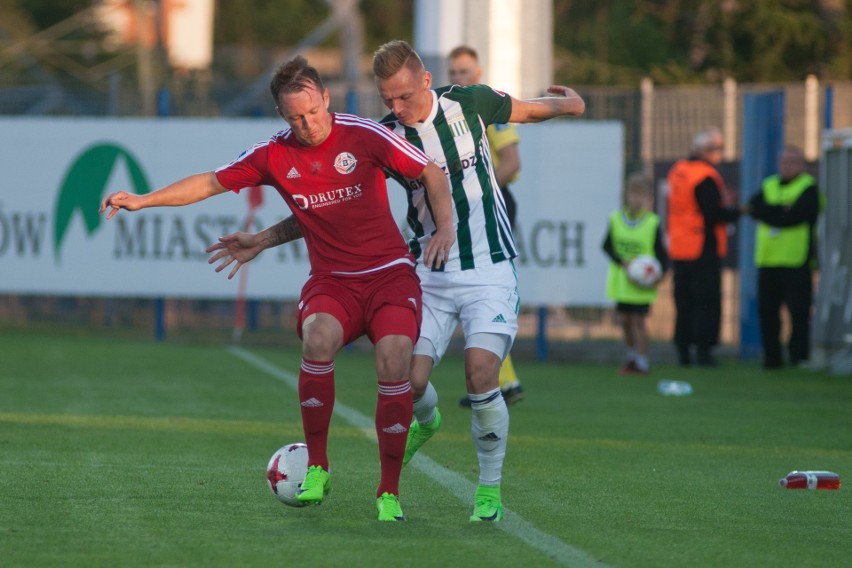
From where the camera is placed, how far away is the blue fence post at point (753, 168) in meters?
16.2

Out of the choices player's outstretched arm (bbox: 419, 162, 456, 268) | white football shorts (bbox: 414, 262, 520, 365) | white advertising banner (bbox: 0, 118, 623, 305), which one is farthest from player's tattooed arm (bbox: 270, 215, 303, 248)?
white advertising banner (bbox: 0, 118, 623, 305)

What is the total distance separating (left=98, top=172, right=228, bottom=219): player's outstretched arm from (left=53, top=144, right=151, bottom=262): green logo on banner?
1124 centimetres

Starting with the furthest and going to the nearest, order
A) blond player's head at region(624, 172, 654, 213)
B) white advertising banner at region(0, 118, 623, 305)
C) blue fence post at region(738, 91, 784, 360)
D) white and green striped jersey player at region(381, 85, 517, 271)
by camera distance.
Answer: white advertising banner at region(0, 118, 623, 305) < blue fence post at region(738, 91, 784, 360) < blond player's head at region(624, 172, 654, 213) < white and green striped jersey player at region(381, 85, 517, 271)

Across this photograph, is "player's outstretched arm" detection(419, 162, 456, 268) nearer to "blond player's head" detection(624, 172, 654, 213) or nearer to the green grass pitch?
the green grass pitch

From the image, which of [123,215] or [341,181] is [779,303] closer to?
[123,215]

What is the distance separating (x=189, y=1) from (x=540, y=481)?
104ft

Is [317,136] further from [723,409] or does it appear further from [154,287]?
[154,287]

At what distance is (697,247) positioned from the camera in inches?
605

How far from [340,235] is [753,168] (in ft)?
35.6

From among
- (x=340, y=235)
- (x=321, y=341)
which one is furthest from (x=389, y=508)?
(x=340, y=235)

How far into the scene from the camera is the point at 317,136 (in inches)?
243

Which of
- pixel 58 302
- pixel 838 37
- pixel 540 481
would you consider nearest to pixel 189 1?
pixel 838 37

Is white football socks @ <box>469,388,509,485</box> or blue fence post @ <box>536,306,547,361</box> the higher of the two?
white football socks @ <box>469,388,509,485</box>

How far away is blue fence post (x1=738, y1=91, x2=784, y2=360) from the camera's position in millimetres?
A: 16156
